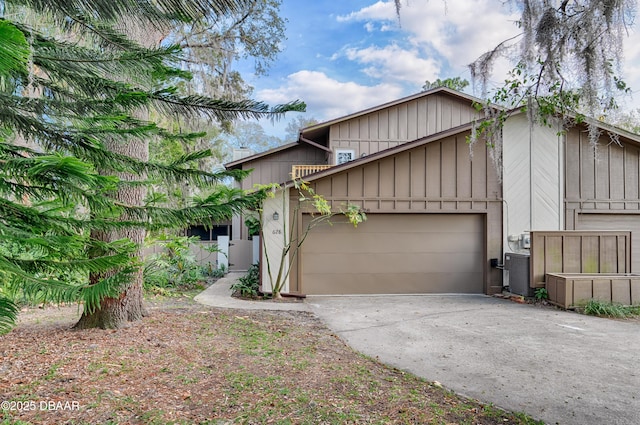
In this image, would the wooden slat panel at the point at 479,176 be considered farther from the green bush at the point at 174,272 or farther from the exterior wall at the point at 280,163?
the green bush at the point at 174,272

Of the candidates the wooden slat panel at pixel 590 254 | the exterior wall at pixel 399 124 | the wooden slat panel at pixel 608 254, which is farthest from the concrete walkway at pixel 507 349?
the exterior wall at pixel 399 124

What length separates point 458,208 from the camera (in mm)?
9219

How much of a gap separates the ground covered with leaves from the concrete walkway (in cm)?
41

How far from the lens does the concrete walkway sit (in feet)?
11.1

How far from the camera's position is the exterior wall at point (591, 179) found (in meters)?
9.30

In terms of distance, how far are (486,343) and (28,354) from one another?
5.51 m

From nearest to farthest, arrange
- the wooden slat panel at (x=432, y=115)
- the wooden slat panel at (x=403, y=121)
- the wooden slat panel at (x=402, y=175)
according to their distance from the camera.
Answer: the wooden slat panel at (x=402, y=175)
the wooden slat panel at (x=403, y=121)
the wooden slat panel at (x=432, y=115)

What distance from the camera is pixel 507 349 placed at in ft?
16.1

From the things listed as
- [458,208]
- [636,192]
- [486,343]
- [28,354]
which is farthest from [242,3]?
[636,192]

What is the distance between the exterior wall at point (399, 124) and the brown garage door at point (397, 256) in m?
4.57

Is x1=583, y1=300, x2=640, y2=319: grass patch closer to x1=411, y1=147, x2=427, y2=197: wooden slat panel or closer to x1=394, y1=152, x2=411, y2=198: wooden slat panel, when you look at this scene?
x1=411, y1=147, x2=427, y2=197: wooden slat panel

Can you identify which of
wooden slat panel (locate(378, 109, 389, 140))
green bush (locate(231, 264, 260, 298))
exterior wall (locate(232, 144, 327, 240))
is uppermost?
wooden slat panel (locate(378, 109, 389, 140))

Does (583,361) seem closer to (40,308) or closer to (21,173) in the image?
(21,173)

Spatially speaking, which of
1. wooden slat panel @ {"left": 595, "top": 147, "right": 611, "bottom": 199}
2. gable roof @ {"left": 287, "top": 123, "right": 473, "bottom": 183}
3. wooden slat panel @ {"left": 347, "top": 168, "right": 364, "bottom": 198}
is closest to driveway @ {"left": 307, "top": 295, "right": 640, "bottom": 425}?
wooden slat panel @ {"left": 347, "top": 168, "right": 364, "bottom": 198}
